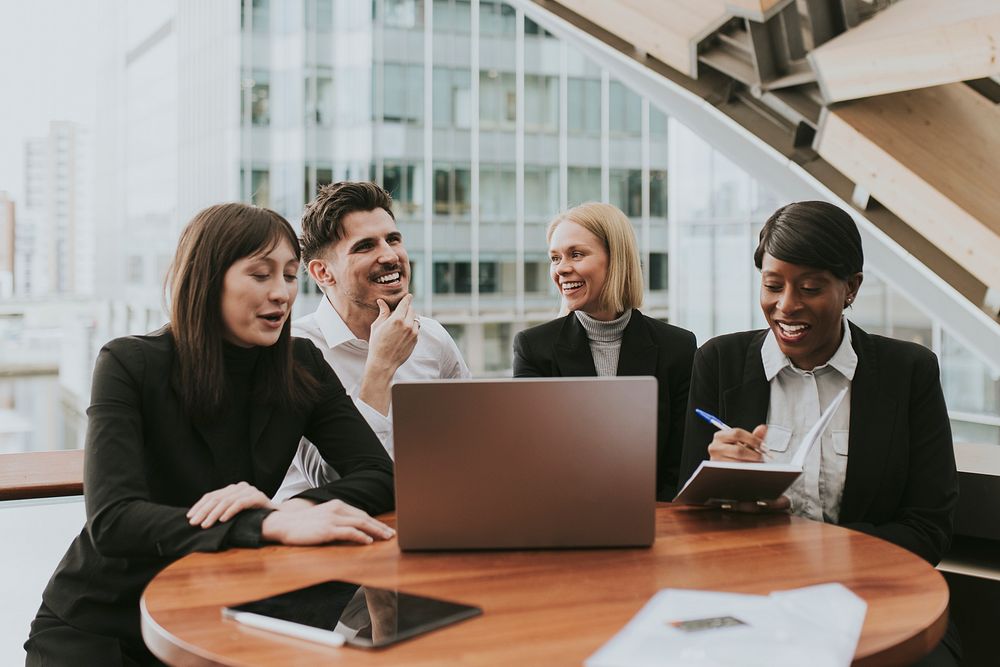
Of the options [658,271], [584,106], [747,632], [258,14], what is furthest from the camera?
[584,106]

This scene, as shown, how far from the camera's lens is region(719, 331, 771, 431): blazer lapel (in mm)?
2113

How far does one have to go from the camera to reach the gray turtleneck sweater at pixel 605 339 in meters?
2.94

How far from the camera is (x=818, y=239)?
198 cm

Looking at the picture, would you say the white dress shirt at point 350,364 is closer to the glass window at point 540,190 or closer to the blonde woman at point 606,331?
the blonde woman at point 606,331

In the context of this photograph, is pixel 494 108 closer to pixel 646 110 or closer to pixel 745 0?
pixel 646 110

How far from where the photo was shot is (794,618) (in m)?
1.20

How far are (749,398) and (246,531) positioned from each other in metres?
1.12

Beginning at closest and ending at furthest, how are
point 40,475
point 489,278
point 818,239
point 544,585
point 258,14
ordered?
point 544,585 → point 818,239 → point 40,475 → point 258,14 → point 489,278

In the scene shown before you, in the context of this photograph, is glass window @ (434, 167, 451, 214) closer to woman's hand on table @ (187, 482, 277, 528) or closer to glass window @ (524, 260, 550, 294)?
glass window @ (524, 260, 550, 294)

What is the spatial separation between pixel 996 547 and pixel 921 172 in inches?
82.1

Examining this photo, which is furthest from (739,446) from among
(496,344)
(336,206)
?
(496,344)

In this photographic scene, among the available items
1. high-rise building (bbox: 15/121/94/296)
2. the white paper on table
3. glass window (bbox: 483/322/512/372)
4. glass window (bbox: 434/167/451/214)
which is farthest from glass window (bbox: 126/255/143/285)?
the white paper on table

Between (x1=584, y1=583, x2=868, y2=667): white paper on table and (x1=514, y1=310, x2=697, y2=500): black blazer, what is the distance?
1453 mm

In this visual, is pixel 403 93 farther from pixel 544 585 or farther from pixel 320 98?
pixel 544 585
